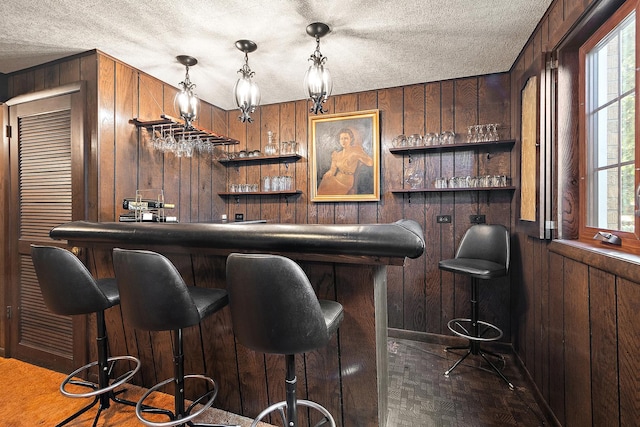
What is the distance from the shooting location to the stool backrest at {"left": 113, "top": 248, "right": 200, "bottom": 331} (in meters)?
1.20

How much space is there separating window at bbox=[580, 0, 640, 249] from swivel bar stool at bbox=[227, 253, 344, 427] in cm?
129

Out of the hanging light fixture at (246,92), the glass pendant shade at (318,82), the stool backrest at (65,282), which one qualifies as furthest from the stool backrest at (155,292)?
the glass pendant shade at (318,82)

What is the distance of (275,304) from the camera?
3.33 ft

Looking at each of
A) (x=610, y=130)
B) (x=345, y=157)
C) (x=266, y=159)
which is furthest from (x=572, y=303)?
Result: (x=266, y=159)

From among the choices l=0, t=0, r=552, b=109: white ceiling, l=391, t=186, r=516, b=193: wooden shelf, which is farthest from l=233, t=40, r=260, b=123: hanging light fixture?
l=391, t=186, r=516, b=193: wooden shelf

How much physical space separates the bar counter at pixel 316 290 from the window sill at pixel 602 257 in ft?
2.21

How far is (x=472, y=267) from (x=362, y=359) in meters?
1.20

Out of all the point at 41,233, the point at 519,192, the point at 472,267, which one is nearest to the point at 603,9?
the point at 519,192

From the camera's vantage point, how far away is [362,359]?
144 cm

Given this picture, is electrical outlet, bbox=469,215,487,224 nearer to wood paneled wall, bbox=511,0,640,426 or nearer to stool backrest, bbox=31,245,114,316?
wood paneled wall, bbox=511,0,640,426

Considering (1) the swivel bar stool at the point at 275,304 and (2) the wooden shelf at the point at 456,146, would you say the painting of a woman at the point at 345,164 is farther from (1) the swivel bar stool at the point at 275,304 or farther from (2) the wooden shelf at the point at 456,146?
(1) the swivel bar stool at the point at 275,304

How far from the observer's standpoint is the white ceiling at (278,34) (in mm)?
1704

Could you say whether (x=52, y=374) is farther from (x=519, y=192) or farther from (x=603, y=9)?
(x=603, y=9)

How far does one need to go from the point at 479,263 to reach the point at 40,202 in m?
3.48
